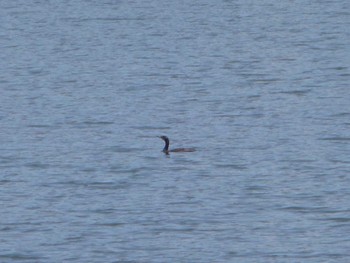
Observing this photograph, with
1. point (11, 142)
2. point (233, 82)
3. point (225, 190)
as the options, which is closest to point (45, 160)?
point (11, 142)

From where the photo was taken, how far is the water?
2138cm

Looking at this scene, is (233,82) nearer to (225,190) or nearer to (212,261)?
(225,190)

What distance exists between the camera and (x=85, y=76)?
1543 inches

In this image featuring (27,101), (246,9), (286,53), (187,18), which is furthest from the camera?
(246,9)

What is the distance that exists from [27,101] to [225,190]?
11.3 m

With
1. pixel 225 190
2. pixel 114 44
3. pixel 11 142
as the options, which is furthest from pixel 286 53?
pixel 225 190

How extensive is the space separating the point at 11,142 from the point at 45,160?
86.6 inches

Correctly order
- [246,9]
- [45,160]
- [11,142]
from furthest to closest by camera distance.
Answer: [246,9] → [11,142] → [45,160]

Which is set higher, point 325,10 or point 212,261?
point 212,261

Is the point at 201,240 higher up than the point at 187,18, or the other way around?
the point at 201,240

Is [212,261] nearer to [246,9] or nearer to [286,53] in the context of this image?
[286,53]

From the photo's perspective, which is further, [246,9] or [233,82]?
[246,9]

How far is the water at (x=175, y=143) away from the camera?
21.4 meters

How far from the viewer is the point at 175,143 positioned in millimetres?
29078
